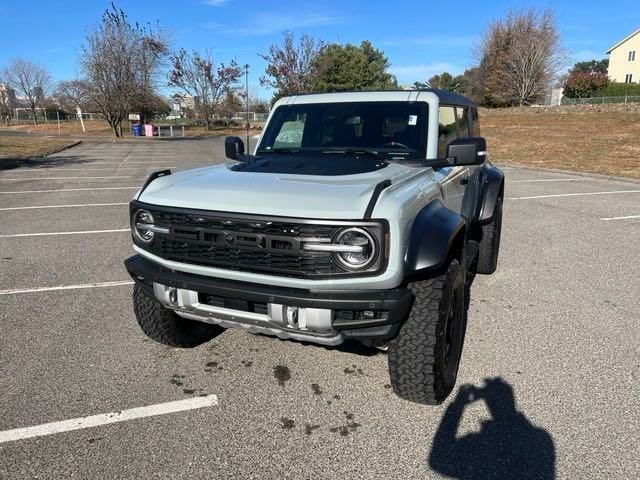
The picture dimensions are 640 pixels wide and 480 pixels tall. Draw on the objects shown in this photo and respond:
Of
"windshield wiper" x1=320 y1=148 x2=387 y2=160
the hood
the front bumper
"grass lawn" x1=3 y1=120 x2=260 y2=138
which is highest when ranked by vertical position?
"grass lawn" x1=3 y1=120 x2=260 y2=138

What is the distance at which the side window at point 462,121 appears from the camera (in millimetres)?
4355

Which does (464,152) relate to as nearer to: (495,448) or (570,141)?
(495,448)

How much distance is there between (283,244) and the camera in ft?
8.11

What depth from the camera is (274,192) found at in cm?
260

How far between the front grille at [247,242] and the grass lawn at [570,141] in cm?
1455

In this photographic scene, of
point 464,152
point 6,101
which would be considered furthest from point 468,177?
point 6,101

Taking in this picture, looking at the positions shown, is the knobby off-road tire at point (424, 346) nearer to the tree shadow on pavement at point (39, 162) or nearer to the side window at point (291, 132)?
the side window at point (291, 132)

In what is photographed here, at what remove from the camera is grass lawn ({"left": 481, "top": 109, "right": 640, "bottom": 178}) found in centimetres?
1697

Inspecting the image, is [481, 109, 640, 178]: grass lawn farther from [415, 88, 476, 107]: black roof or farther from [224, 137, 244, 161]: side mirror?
[224, 137, 244, 161]: side mirror

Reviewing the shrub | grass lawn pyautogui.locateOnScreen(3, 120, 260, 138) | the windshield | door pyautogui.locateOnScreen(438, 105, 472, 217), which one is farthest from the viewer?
the shrub

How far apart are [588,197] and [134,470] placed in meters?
10.6

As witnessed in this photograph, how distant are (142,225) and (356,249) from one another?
4.56ft

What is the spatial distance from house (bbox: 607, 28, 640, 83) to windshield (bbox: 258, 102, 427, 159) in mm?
66625

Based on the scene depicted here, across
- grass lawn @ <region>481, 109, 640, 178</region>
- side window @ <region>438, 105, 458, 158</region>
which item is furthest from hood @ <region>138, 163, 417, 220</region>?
grass lawn @ <region>481, 109, 640, 178</region>
